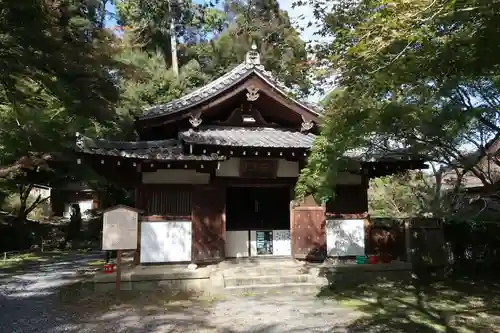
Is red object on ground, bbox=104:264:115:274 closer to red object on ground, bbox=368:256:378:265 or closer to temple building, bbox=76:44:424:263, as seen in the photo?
temple building, bbox=76:44:424:263

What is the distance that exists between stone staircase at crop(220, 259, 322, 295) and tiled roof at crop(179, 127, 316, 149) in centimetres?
311

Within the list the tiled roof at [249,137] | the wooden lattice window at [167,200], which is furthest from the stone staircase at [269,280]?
the tiled roof at [249,137]

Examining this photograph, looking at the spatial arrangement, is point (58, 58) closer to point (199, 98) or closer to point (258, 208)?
point (199, 98)

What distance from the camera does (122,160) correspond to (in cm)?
941

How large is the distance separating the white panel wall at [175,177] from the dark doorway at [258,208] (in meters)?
2.31

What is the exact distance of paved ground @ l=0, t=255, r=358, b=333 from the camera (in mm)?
6504

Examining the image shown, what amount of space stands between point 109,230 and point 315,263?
5.33 m

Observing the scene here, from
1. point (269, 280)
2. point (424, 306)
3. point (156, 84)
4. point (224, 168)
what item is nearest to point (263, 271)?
point (269, 280)

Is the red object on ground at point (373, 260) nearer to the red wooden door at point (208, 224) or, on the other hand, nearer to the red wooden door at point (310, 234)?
the red wooden door at point (310, 234)

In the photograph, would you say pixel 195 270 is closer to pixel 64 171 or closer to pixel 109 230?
pixel 109 230

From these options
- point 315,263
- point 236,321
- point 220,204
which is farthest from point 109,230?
point 315,263

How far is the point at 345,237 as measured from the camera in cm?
1123

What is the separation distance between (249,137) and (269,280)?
12.5 ft

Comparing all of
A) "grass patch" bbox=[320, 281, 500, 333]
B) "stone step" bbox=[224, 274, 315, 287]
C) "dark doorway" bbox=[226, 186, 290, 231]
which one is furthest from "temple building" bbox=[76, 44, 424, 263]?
"grass patch" bbox=[320, 281, 500, 333]
